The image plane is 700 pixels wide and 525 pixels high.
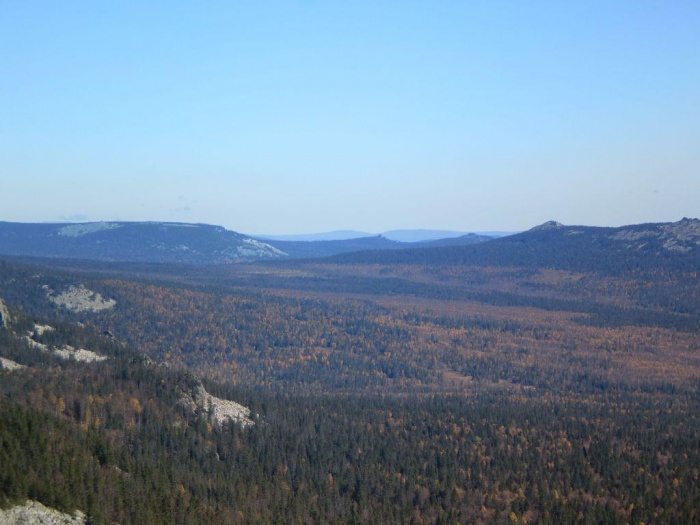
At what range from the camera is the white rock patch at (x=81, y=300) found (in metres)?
162

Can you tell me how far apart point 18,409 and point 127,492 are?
38.9 ft

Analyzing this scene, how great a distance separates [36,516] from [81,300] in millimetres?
132437

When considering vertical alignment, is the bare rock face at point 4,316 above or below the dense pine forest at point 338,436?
above

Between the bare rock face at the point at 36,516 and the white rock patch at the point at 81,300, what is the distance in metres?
124

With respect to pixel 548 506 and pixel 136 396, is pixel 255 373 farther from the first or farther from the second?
pixel 548 506

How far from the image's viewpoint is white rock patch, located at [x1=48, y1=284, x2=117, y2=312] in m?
162

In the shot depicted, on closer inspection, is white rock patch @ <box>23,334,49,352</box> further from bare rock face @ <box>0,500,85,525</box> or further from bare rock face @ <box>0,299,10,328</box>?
bare rock face @ <box>0,500,85,525</box>

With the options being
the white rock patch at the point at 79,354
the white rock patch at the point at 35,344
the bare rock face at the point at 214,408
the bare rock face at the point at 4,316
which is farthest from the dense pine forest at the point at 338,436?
the white rock patch at the point at 79,354

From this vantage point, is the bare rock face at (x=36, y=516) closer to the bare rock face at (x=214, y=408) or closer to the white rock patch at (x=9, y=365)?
the bare rock face at (x=214, y=408)

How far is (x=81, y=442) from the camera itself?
59781mm

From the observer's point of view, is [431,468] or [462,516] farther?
[431,468]

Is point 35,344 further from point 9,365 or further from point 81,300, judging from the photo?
point 81,300

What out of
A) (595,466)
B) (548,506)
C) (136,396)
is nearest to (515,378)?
(595,466)

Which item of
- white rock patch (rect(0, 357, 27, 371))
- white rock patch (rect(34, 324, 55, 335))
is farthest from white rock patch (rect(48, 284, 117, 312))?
white rock patch (rect(0, 357, 27, 371))
